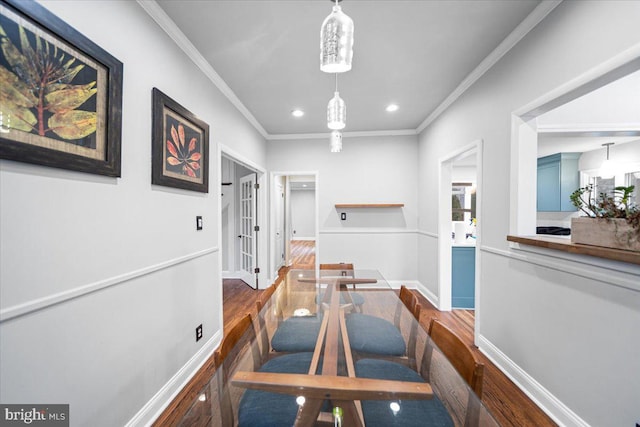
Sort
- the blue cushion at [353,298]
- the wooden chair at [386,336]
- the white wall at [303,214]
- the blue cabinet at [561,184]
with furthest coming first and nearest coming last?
the white wall at [303,214] < the blue cabinet at [561,184] < the blue cushion at [353,298] < the wooden chair at [386,336]

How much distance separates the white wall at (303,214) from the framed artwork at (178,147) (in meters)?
8.20

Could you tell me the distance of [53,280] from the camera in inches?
38.4

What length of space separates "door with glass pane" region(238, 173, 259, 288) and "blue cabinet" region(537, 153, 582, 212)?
521 centimetres

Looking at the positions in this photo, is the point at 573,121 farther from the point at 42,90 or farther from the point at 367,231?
the point at 42,90

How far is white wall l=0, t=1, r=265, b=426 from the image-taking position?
890 mm

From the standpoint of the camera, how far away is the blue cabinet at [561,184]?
420 cm

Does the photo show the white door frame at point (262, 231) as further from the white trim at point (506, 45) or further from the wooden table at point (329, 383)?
the white trim at point (506, 45)

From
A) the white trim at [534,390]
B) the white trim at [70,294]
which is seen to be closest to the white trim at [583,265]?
the white trim at [534,390]

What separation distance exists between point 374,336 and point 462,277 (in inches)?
88.0

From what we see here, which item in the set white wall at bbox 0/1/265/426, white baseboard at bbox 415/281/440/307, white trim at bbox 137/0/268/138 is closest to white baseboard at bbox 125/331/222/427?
white wall at bbox 0/1/265/426

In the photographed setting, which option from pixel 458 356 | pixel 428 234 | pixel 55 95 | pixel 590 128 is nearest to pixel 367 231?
pixel 428 234

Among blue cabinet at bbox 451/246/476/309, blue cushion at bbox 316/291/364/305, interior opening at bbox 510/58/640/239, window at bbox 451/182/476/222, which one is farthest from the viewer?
window at bbox 451/182/476/222

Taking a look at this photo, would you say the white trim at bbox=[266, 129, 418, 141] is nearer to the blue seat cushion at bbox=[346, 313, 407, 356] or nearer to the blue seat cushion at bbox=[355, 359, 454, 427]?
the blue seat cushion at bbox=[346, 313, 407, 356]

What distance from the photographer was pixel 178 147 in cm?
176
